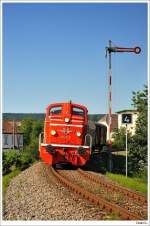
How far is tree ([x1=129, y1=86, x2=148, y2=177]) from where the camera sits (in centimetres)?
1692

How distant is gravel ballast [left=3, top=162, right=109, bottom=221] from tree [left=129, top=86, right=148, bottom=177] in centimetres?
537

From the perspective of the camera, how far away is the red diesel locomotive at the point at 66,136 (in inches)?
658

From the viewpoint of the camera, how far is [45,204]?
30.6ft

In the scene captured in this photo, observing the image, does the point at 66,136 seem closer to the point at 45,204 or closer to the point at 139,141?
the point at 139,141

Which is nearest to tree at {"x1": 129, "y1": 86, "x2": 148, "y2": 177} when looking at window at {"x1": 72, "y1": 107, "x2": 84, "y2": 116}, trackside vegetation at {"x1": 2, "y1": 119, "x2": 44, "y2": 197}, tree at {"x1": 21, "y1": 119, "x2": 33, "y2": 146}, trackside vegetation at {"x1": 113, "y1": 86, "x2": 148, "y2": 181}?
trackside vegetation at {"x1": 113, "y1": 86, "x2": 148, "y2": 181}

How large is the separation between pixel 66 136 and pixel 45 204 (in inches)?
308

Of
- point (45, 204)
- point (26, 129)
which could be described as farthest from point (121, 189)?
point (26, 129)

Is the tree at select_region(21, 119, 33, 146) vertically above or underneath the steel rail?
above

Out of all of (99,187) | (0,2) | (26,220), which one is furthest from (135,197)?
(0,2)

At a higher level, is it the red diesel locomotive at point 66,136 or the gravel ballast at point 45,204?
the red diesel locomotive at point 66,136

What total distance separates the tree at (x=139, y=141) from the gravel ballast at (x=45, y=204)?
5369 millimetres

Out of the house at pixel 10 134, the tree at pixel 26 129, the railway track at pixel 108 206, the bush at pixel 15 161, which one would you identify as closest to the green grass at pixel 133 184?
the railway track at pixel 108 206

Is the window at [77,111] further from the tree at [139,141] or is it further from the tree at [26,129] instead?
the tree at [26,129]

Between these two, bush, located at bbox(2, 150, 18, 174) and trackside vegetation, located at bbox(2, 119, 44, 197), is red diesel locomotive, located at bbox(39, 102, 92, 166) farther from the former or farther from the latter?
bush, located at bbox(2, 150, 18, 174)
